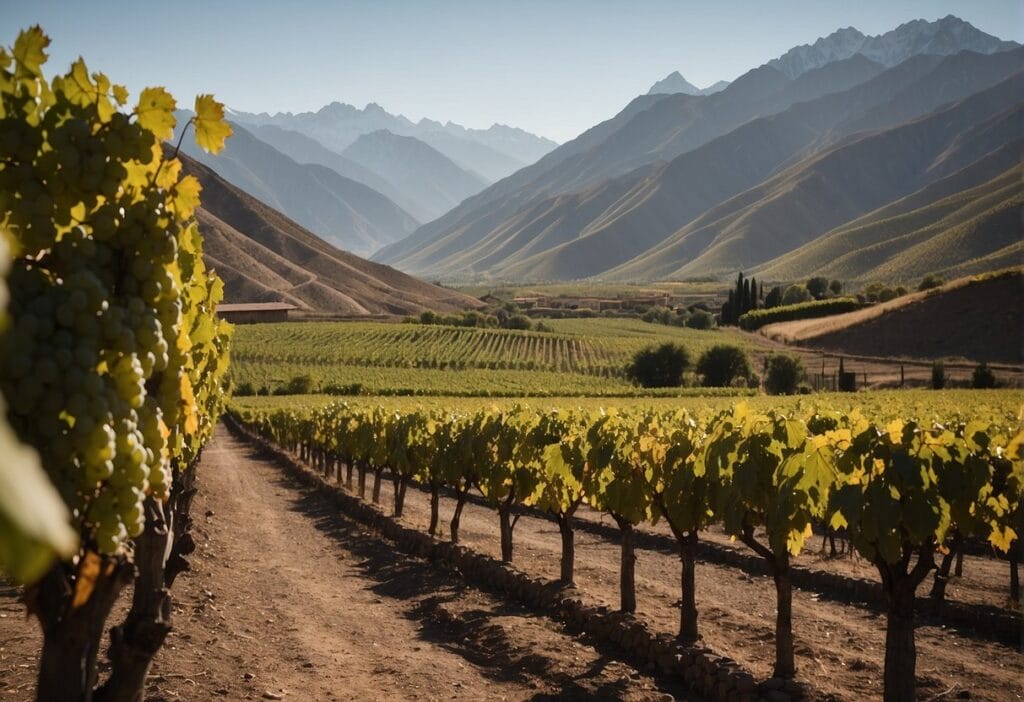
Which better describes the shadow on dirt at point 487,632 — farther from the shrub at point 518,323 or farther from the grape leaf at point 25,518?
the shrub at point 518,323

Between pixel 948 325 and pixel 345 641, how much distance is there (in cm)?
8121

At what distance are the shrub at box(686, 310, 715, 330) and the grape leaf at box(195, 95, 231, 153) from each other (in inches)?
5305

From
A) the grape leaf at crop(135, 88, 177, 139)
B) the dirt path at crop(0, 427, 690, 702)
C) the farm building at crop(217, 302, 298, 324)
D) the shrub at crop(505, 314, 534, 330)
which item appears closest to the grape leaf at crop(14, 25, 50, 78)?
the grape leaf at crop(135, 88, 177, 139)

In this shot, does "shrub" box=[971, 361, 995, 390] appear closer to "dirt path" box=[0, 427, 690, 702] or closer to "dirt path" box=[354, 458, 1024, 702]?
"dirt path" box=[354, 458, 1024, 702]

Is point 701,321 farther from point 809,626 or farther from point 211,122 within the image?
point 211,122

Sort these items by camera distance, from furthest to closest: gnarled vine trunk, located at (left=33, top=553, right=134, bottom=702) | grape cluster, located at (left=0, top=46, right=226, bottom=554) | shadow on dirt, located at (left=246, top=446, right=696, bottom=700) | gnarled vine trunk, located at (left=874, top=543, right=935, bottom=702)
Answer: shadow on dirt, located at (left=246, top=446, right=696, bottom=700)
gnarled vine trunk, located at (left=874, top=543, right=935, bottom=702)
gnarled vine trunk, located at (left=33, top=553, right=134, bottom=702)
grape cluster, located at (left=0, top=46, right=226, bottom=554)

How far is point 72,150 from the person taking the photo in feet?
12.3

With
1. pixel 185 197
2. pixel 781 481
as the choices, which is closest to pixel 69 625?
pixel 185 197

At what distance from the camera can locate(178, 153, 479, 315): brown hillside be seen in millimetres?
156375

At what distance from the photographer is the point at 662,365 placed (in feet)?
274

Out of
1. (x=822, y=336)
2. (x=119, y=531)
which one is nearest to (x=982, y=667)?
(x=119, y=531)

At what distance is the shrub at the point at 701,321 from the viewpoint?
13762 cm

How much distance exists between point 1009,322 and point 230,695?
82206 millimetres

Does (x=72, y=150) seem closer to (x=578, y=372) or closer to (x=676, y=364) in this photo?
(x=676, y=364)
